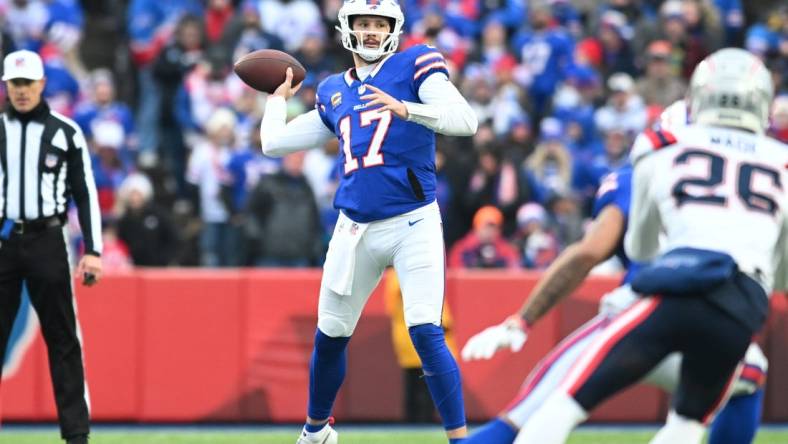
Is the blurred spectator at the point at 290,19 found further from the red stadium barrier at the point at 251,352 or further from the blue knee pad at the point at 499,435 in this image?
the blue knee pad at the point at 499,435

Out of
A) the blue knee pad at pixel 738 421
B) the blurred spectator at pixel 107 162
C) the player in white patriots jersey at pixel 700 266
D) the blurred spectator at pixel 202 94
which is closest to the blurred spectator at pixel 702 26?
the blurred spectator at pixel 202 94

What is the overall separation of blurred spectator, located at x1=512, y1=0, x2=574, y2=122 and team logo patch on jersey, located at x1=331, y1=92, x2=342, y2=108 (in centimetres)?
706

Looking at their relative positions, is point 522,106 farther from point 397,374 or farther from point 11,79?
point 11,79

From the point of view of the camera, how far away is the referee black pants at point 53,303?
6.50m

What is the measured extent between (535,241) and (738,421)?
600 cm

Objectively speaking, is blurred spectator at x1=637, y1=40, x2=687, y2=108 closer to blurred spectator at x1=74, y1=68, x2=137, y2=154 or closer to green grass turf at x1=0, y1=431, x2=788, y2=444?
green grass turf at x1=0, y1=431, x2=788, y2=444

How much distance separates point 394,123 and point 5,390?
458 centimetres

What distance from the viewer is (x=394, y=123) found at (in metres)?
6.02

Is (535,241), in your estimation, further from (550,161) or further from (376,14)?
(376,14)

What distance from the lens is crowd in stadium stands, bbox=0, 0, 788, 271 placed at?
10.9 metres

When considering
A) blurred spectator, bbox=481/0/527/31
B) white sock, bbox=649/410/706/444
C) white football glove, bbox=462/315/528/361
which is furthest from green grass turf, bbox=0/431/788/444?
blurred spectator, bbox=481/0/527/31

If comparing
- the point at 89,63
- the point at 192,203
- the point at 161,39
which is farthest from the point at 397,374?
the point at 89,63

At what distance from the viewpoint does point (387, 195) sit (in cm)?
598

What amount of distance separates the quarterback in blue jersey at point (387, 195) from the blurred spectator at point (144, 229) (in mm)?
4868
